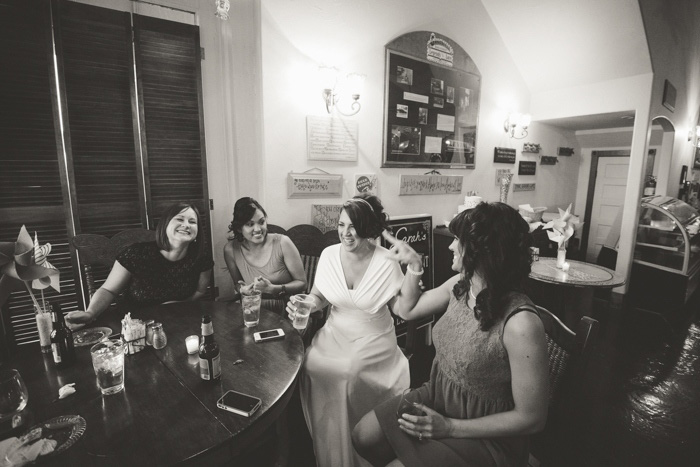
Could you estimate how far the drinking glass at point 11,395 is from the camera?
42.9 inches

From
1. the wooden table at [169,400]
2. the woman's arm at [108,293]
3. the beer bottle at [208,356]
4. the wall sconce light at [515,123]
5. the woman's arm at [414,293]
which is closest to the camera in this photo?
the wooden table at [169,400]

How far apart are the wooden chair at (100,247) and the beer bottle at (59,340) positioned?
110 cm

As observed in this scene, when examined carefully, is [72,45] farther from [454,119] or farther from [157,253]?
[454,119]

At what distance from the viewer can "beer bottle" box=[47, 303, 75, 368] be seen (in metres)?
1.42

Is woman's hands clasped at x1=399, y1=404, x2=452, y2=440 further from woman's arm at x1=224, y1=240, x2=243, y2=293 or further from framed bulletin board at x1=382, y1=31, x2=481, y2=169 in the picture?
framed bulletin board at x1=382, y1=31, x2=481, y2=169

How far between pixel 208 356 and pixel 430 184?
367 centimetres

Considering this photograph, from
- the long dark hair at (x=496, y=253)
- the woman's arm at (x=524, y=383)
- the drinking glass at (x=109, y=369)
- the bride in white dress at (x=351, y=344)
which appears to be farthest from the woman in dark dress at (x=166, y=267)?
the woman's arm at (x=524, y=383)

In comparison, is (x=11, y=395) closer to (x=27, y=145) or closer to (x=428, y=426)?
(x=428, y=426)

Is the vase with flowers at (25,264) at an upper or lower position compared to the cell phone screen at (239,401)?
upper

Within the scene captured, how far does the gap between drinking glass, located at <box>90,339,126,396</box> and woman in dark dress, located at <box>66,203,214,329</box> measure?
3.29 feet

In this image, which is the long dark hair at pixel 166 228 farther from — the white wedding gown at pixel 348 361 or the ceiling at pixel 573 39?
the ceiling at pixel 573 39

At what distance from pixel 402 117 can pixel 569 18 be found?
2.61 m

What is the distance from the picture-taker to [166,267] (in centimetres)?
232

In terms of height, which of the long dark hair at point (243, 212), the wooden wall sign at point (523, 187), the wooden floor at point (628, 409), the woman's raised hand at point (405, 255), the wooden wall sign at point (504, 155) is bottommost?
the wooden floor at point (628, 409)
